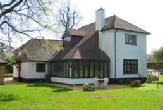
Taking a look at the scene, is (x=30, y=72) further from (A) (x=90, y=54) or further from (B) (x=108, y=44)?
(B) (x=108, y=44)

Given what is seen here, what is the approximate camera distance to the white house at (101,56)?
23.7m

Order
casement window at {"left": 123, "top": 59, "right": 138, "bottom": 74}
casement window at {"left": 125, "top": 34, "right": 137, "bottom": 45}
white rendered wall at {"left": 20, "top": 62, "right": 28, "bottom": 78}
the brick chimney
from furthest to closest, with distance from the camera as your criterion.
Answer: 1. white rendered wall at {"left": 20, "top": 62, "right": 28, "bottom": 78}
2. the brick chimney
3. casement window at {"left": 125, "top": 34, "right": 137, "bottom": 45}
4. casement window at {"left": 123, "top": 59, "right": 138, "bottom": 74}

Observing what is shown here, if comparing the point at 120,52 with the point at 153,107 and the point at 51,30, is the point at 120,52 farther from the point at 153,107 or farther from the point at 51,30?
the point at 153,107

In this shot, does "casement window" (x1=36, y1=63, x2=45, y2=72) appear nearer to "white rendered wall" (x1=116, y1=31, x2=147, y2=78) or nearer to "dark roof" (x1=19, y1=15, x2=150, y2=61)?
"dark roof" (x1=19, y1=15, x2=150, y2=61)

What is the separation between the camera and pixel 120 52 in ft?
84.0

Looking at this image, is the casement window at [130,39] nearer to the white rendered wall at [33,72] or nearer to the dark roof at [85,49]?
the dark roof at [85,49]

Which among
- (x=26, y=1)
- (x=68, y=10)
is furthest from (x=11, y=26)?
(x=68, y=10)

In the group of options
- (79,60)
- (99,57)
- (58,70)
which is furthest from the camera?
(58,70)

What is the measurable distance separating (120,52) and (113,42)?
1.52m

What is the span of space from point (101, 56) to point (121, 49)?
102 inches

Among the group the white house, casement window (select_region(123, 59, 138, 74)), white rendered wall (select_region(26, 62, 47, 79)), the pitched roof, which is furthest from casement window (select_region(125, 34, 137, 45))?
white rendered wall (select_region(26, 62, 47, 79))

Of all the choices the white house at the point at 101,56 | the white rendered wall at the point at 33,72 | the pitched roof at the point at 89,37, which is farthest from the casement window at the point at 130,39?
the white rendered wall at the point at 33,72

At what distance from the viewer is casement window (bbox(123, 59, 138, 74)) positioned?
26091mm

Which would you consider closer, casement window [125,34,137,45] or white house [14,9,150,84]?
white house [14,9,150,84]
